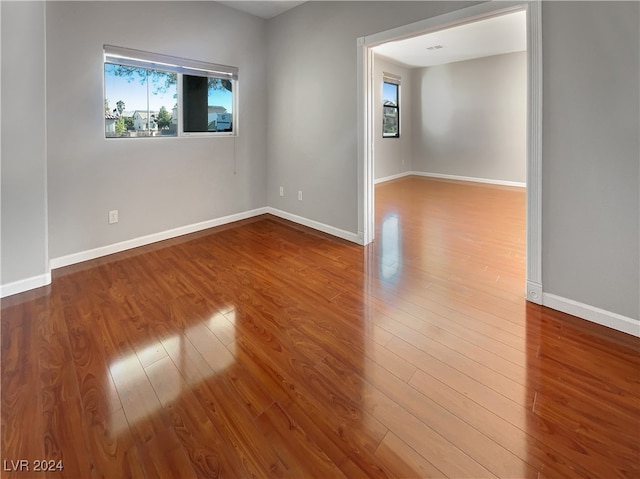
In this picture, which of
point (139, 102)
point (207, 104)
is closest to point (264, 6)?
point (207, 104)

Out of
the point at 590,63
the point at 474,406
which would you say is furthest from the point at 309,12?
the point at 474,406

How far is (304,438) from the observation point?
4.63 feet

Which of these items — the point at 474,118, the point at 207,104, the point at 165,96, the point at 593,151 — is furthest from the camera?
the point at 474,118

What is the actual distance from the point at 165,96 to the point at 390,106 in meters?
5.85

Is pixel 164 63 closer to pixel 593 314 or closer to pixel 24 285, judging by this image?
pixel 24 285

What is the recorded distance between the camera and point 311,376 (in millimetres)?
1777

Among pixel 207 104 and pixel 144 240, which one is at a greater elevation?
pixel 207 104

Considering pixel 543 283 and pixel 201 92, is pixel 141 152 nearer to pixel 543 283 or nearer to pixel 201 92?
pixel 201 92

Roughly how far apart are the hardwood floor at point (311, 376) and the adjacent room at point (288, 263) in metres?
0.01

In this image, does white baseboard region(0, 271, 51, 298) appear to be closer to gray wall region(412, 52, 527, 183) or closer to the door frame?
the door frame

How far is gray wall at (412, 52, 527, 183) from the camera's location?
7.35 metres

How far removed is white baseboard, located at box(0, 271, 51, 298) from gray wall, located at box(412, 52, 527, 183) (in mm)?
7949

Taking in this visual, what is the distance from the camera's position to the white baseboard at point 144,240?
3.29m

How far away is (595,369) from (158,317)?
100 inches
